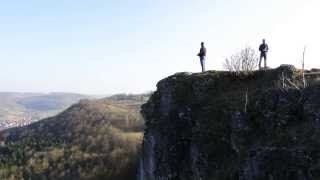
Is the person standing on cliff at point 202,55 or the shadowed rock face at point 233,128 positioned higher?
the person standing on cliff at point 202,55

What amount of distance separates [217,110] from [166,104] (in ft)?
20.0

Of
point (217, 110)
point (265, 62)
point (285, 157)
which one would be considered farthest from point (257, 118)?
Answer: point (265, 62)

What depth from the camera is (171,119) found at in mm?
30703

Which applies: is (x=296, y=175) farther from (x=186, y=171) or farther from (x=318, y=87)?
(x=186, y=171)

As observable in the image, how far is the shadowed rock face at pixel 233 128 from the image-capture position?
2069 centimetres

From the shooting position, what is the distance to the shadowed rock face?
2069 cm

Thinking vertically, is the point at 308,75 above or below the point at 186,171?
Answer: above

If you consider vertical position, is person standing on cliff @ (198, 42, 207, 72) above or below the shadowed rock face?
above

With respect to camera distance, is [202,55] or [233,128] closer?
[233,128]

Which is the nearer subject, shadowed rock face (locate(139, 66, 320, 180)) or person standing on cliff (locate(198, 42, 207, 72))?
shadowed rock face (locate(139, 66, 320, 180))

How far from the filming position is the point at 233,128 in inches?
991

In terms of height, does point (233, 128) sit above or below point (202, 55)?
below

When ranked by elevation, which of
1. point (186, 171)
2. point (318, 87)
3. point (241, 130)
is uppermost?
point (318, 87)

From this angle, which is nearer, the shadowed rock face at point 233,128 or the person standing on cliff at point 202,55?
the shadowed rock face at point 233,128
